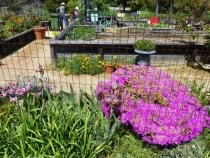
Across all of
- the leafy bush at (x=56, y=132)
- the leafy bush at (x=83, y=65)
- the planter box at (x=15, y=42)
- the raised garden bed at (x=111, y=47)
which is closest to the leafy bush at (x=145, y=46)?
the raised garden bed at (x=111, y=47)

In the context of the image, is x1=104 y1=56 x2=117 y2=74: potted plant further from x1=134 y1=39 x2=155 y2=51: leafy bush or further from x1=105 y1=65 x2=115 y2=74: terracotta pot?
x1=134 y1=39 x2=155 y2=51: leafy bush

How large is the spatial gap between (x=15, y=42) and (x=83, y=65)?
13.0 feet

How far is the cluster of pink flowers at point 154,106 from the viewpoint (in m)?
3.73

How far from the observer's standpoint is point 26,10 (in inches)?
614

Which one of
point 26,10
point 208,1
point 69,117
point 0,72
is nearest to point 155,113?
point 69,117

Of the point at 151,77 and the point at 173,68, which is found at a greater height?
the point at 151,77

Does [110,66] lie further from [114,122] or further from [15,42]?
[15,42]

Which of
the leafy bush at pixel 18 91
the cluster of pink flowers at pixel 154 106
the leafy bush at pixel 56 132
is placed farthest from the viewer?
the leafy bush at pixel 18 91

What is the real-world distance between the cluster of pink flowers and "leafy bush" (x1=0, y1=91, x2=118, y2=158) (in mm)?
249

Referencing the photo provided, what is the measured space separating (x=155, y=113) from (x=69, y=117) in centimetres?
113

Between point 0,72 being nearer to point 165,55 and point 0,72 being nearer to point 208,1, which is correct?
point 165,55

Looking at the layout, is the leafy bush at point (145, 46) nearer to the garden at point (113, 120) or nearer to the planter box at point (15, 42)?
the garden at point (113, 120)

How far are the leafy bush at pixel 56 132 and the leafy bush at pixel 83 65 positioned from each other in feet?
13.0

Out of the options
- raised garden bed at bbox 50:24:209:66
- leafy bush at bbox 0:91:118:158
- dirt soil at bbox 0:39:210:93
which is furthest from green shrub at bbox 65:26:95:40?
leafy bush at bbox 0:91:118:158
